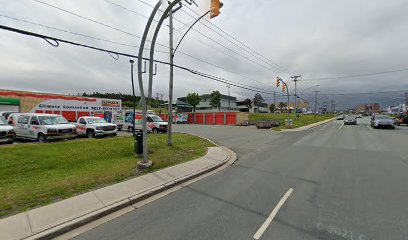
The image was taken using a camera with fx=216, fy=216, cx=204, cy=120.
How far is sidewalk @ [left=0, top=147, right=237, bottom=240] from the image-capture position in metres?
3.78

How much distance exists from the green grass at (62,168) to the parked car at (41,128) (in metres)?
2.63

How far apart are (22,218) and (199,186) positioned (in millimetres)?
3996

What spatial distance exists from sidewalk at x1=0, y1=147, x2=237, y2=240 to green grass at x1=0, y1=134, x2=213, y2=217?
0.42 meters

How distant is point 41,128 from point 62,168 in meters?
6.98

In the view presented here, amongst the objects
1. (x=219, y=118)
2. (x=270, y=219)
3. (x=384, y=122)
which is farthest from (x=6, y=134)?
(x=384, y=122)

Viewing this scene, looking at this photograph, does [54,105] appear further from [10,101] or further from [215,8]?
[215,8]

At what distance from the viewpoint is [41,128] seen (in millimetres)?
12805

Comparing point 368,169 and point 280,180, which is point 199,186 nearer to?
point 280,180

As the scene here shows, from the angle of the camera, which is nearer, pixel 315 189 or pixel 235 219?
pixel 235 219

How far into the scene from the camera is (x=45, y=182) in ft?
20.1

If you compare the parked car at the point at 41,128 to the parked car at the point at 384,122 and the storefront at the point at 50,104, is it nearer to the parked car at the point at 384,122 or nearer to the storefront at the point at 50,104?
the storefront at the point at 50,104

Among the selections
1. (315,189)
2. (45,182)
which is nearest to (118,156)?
(45,182)

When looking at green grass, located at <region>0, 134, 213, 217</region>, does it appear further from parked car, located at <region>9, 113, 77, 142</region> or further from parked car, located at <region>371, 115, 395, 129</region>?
parked car, located at <region>371, 115, 395, 129</region>

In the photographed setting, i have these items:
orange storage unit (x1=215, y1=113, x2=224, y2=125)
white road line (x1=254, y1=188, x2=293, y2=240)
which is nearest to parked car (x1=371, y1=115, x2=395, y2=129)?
orange storage unit (x1=215, y1=113, x2=224, y2=125)
